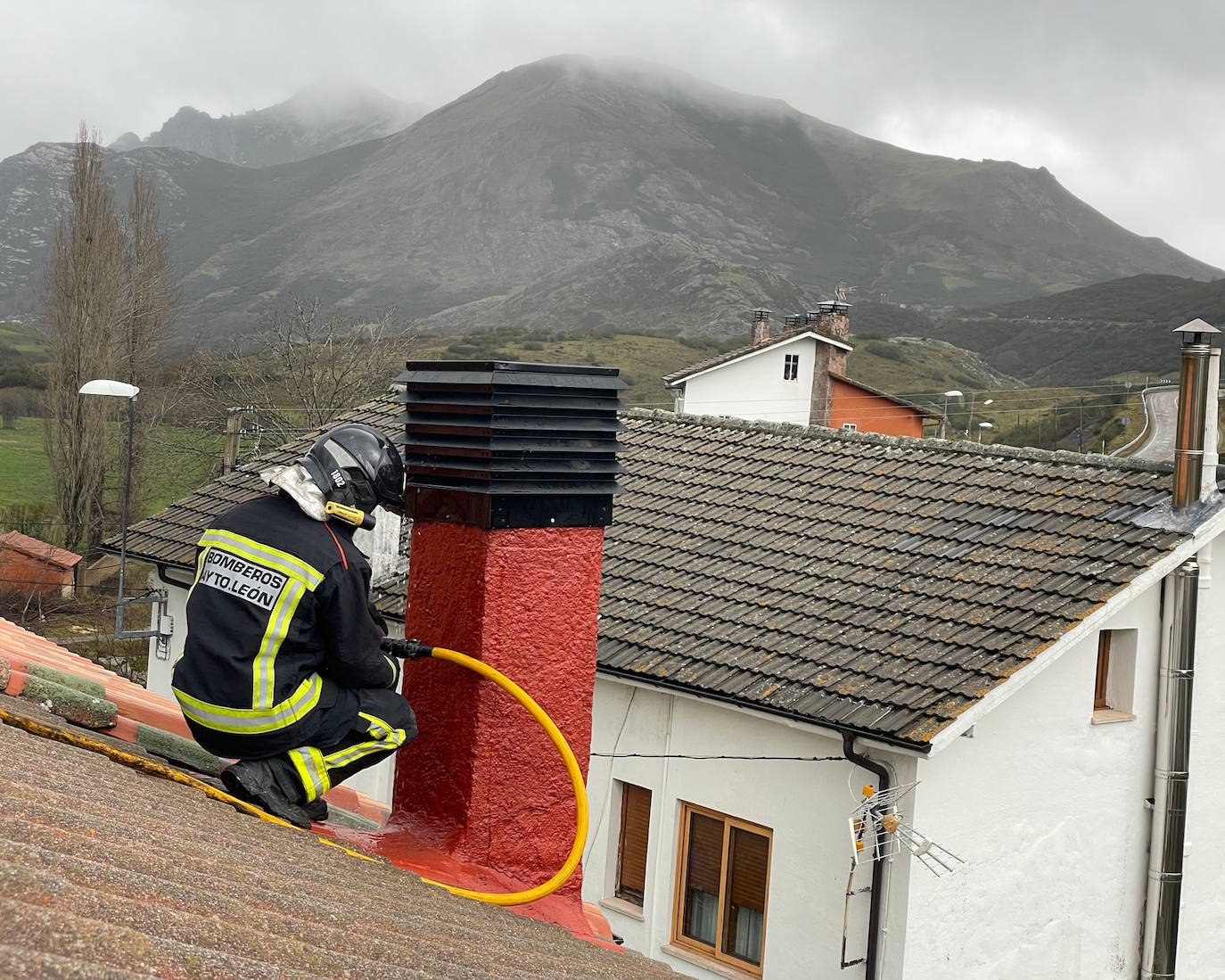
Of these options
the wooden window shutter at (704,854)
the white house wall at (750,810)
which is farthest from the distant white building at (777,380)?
the wooden window shutter at (704,854)

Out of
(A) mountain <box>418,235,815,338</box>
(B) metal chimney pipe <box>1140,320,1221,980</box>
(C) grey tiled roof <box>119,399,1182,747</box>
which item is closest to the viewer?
(C) grey tiled roof <box>119,399,1182,747</box>

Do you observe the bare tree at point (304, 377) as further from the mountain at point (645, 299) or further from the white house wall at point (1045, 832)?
the mountain at point (645, 299)

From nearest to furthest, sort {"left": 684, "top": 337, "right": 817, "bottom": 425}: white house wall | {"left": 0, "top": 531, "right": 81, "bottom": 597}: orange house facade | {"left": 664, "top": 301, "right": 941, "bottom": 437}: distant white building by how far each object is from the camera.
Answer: {"left": 0, "top": 531, "right": 81, "bottom": 597}: orange house facade, {"left": 664, "top": 301, "right": 941, "bottom": 437}: distant white building, {"left": 684, "top": 337, "right": 817, "bottom": 425}: white house wall

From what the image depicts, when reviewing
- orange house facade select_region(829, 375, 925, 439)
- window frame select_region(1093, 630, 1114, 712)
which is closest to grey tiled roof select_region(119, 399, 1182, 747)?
window frame select_region(1093, 630, 1114, 712)

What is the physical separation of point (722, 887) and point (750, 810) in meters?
0.75

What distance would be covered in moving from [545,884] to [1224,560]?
8906mm

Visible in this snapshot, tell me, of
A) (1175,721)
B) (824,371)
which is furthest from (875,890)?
(824,371)

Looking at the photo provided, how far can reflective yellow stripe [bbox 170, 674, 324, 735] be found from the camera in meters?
3.67

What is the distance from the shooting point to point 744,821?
10.4 metres

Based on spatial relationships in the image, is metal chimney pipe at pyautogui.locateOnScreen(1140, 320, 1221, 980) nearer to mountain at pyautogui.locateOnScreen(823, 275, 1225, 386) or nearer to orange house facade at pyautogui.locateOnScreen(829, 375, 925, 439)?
orange house facade at pyautogui.locateOnScreen(829, 375, 925, 439)

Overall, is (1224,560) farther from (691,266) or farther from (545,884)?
(691,266)

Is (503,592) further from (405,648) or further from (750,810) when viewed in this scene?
(750,810)

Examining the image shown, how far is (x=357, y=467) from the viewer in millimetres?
3973

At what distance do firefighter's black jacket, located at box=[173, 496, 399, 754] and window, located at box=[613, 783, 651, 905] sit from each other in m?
7.70
